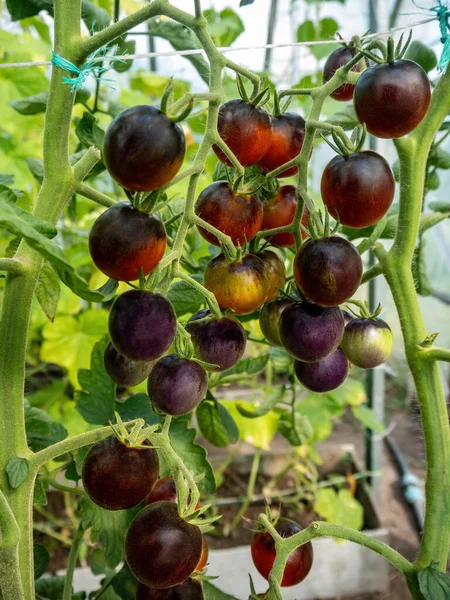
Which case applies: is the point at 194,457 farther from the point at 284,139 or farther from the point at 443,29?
the point at 443,29

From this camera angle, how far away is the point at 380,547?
56cm

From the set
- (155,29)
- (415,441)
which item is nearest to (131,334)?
(155,29)

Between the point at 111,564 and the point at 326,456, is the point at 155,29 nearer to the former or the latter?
the point at 111,564

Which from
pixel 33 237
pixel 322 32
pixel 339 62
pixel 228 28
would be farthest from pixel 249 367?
pixel 322 32

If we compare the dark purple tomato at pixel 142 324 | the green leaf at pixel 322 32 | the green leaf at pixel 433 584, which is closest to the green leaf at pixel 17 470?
the dark purple tomato at pixel 142 324

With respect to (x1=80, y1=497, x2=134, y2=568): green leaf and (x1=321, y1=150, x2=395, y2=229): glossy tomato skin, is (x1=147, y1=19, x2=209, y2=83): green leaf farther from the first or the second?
(x1=80, y1=497, x2=134, y2=568): green leaf

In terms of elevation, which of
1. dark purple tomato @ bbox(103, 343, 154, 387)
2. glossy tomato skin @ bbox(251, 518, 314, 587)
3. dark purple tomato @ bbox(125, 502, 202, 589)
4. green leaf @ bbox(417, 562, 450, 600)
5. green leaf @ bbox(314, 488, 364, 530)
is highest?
dark purple tomato @ bbox(103, 343, 154, 387)

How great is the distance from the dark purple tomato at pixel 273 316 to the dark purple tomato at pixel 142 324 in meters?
0.16

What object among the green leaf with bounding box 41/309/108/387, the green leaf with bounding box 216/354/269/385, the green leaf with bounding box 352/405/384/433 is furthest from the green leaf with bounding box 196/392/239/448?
the green leaf with bounding box 352/405/384/433

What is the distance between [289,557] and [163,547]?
0.74ft

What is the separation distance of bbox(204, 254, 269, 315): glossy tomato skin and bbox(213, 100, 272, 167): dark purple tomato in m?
0.09

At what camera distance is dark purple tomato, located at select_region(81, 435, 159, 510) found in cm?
48

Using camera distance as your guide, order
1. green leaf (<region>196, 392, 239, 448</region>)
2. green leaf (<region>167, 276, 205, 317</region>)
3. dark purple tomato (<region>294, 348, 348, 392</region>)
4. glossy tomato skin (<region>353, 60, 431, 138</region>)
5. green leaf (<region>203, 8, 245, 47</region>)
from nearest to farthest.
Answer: glossy tomato skin (<region>353, 60, 431, 138</region>), dark purple tomato (<region>294, 348, 348, 392</region>), green leaf (<region>167, 276, 205, 317</region>), green leaf (<region>196, 392, 239, 448</region>), green leaf (<region>203, 8, 245, 47</region>)

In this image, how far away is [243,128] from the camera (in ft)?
1.61
